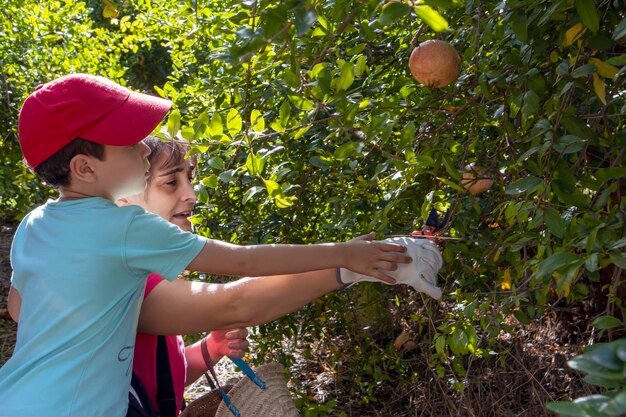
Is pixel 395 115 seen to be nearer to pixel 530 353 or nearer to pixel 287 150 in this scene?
pixel 287 150

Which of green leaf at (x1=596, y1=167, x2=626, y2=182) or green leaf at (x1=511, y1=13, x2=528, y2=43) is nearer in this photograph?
green leaf at (x1=596, y1=167, x2=626, y2=182)

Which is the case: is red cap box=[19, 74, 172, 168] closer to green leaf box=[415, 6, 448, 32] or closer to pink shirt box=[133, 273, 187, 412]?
pink shirt box=[133, 273, 187, 412]

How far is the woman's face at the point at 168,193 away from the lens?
2197mm

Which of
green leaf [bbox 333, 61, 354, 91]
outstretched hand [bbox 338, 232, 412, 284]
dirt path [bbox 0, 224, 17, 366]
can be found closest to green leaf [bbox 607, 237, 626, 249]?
outstretched hand [bbox 338, 232, 412, 284]

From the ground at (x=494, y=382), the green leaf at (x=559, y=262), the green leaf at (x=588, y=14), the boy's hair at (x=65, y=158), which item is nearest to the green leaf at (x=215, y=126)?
the boy's hair at (x=65, y=158)

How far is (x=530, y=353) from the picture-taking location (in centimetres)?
329

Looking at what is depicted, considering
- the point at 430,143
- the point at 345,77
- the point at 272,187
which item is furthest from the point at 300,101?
the point at 430,143

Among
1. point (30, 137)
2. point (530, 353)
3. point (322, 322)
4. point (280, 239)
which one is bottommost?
point (530, 353)

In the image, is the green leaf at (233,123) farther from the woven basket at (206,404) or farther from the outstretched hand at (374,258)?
the woven basket at (206,404)

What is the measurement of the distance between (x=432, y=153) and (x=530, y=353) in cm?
146

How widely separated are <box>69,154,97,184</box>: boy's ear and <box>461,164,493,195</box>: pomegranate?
3.07 feet

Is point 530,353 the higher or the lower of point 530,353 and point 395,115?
the lower

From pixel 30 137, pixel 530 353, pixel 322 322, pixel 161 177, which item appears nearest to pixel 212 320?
pixel 161 177

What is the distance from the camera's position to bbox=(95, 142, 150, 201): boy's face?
184cm
